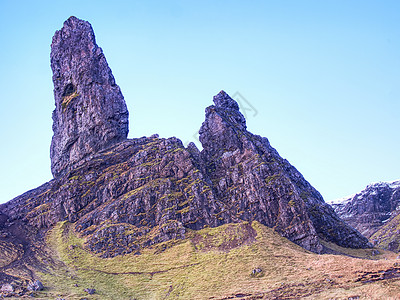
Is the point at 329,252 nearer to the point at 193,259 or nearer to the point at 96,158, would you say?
the point at 193,259

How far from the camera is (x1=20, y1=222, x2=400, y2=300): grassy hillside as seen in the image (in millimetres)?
75750

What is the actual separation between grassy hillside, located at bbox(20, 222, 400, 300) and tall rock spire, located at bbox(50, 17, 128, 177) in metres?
43.7

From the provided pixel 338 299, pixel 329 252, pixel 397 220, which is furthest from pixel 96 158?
pixel 397 220

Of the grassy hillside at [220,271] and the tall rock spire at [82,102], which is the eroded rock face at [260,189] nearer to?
the grassy hillside at [220,271]

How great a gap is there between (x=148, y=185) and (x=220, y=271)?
4157 cm

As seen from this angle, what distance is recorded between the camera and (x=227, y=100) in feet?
550

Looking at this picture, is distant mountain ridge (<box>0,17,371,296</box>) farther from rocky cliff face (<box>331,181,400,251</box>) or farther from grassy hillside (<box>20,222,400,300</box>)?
rocky cliff face (<box>331,181,400,251</box>)

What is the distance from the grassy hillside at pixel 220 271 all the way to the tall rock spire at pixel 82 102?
43.7m

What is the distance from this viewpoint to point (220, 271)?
89.4m

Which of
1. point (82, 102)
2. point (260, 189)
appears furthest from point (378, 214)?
point (82, 102)

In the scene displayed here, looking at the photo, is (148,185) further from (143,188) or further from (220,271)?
(220,271)

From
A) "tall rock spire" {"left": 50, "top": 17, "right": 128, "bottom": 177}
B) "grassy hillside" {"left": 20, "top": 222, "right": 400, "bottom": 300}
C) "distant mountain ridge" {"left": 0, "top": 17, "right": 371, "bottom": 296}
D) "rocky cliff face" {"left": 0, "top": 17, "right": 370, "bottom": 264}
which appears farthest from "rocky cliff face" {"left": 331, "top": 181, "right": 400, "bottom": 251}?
"tall rock spire" {"left": 50, "top": 17, "right": 128, "bottom": 177}

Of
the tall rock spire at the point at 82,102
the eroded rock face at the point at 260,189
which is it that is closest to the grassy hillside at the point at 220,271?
the eroded rock face at the point at 260,189

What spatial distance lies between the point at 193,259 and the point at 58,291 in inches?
1272
